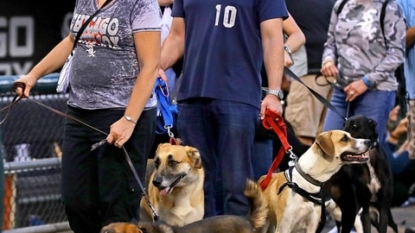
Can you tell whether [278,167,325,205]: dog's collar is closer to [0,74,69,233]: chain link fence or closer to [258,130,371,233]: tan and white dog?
[258,130,371,233]: tan and white dog

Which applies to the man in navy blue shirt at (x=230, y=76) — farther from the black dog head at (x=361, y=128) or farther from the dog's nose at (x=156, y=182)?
the black dog head at (x=361, y=128)

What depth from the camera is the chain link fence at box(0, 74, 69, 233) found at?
30.7ft

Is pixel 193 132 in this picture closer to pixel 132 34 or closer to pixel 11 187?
pixel 132 34

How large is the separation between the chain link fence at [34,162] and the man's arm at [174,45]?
2.21 metres

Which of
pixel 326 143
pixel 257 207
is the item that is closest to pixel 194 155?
pixel 257 207

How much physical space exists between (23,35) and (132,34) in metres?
5.90

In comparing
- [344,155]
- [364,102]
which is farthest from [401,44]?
[344,155]

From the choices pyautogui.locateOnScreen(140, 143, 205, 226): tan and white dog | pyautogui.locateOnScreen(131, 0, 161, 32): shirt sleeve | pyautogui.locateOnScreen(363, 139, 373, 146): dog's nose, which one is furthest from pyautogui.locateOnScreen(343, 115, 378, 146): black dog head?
pyautogui.locateOnScreen(131, 0, 161, 32): shirt sleeve

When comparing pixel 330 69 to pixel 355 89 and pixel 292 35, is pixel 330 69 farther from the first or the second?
pixel 292 35

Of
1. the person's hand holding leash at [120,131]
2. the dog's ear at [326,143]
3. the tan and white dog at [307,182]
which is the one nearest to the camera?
the person's hand holding leash at [120,131]

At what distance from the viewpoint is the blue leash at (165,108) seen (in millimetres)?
7438

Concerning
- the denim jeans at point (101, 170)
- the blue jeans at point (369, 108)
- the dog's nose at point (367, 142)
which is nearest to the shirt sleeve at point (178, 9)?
the denim jeans at point (101, 170)

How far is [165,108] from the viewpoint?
24.5 ft

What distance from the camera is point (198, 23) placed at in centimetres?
696
